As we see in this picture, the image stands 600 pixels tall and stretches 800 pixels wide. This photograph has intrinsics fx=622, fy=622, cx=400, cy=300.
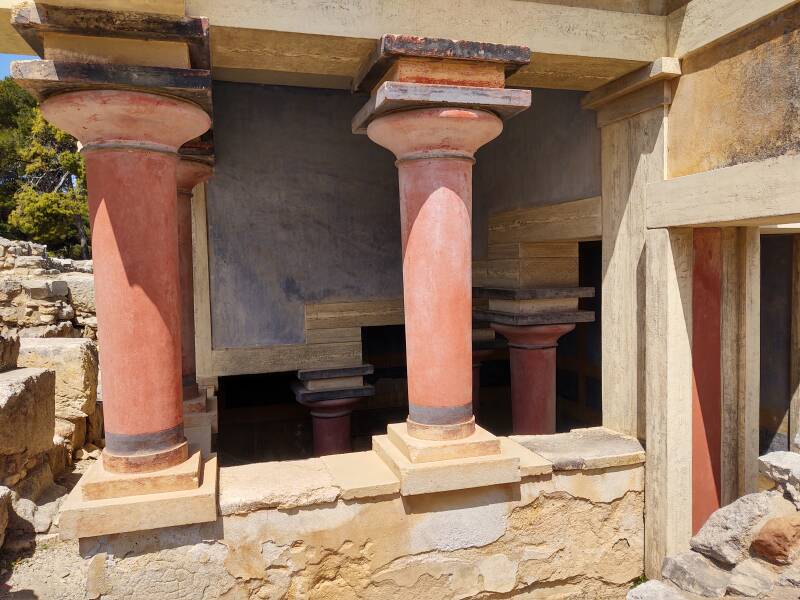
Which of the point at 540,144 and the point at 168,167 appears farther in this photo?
the point at 540,144

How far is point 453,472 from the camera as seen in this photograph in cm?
337

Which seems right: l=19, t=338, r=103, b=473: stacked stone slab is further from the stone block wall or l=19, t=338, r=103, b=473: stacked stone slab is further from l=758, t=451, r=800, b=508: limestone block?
l=758, t=451, r=800, b=508: limestone block

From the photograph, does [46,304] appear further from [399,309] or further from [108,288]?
[108,288]

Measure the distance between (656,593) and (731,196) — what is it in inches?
86.4

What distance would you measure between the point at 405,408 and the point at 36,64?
8.04 metres

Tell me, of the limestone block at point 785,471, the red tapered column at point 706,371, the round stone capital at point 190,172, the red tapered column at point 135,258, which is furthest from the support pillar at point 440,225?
the round stone capital at point 190,172

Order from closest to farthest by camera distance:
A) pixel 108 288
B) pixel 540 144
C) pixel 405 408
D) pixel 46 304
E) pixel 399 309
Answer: pixel 108 288, pixel 540 144, pixel 399 309, pixel 46 304, pixel 405 408

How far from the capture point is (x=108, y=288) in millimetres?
3018

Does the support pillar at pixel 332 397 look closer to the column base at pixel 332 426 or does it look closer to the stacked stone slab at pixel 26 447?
the column base at pixel 332 426

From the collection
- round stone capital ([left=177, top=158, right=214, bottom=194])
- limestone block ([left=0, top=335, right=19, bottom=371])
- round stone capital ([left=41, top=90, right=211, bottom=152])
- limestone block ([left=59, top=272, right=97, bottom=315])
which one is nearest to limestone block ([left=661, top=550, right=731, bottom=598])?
round stone capital ([left=41, top=90, right=211, bottom=152])

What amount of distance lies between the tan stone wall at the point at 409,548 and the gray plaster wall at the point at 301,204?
2.81 metres

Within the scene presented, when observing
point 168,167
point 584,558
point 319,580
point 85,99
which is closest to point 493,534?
point 584,558

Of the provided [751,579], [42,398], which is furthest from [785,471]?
[42,398]

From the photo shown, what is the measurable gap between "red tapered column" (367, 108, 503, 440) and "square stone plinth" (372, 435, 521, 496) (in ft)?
0.62
